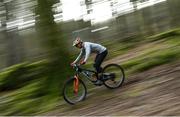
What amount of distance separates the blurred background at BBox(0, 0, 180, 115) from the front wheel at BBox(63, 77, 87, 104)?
0.62 metres

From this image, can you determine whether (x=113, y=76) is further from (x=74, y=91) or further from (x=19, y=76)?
(x=19, y=76)

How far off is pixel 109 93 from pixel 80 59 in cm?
132

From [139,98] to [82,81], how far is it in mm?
Answer: 2216

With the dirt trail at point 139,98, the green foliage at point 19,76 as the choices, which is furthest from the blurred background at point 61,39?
the dirt trail at point 139,98

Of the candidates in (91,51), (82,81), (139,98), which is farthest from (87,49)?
(139,98)

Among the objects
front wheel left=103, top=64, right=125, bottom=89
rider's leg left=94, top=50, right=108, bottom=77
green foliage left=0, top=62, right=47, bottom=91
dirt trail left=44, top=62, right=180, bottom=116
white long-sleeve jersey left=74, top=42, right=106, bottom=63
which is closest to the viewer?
dirt trail left=44, top=62, right=180, bottom=116

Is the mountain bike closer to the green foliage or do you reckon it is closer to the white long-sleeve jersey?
the white long-sleeve jersey

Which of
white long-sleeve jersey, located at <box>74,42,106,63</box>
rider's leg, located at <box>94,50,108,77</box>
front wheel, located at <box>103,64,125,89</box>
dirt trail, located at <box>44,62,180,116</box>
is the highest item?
white long-sleeve jersey, located at <box>74,42,106,63</box>

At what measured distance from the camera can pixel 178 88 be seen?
1159cm

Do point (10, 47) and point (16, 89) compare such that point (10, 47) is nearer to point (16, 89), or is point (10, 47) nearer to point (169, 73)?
point (16, 89)

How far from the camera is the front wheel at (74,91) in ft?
42.9

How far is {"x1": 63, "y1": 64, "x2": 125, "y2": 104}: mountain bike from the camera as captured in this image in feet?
43.0

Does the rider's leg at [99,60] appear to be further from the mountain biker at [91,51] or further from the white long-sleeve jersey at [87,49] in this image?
the white long-sleeve jersey at [87,49]

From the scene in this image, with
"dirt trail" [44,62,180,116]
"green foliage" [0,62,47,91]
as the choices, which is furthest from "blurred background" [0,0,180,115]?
"dirt trail" [44,62,180,116]
